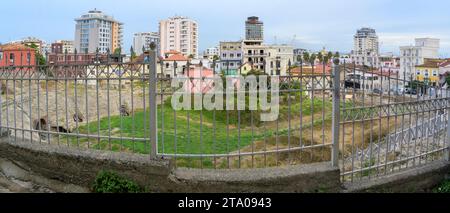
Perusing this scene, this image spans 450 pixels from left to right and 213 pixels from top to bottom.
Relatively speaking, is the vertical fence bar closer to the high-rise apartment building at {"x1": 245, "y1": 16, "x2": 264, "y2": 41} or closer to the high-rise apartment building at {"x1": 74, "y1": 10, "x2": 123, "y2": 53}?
the high-rise apartment building at {"x1": 74, "y1": 10, "x2": 123, "y2": 53}

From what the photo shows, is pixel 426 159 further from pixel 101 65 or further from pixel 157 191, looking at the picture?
pixel 101 65

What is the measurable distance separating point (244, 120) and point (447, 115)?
11199 millimetres

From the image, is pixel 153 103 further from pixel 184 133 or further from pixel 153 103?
pixel 184 133

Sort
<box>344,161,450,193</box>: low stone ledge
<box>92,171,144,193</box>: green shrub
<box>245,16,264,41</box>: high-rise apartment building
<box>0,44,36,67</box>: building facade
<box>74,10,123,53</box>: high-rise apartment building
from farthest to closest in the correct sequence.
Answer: <box>245,16,264,41</box>: high-rise apartment building
<box>74,10,123,53</box>: high-rise apartment building
<box>0,44,36,67</box>: building facade
<box>344,161,450,193</box>: low stone ledge
<box>92,171,144,193</box>: green shrub

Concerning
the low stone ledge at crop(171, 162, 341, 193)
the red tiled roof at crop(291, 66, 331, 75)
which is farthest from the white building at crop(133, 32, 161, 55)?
the red tiled roof at crop(291, 66, 331, 75)

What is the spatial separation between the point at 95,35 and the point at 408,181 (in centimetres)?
903

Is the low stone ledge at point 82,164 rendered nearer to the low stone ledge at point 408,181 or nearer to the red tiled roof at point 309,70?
the red tiled roof at point 309,70

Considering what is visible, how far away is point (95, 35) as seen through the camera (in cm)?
1140

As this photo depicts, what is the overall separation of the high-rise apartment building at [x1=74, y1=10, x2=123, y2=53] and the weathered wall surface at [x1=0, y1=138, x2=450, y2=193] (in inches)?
59.7

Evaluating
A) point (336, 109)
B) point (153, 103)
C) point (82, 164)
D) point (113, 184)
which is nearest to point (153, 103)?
point (153, 103)

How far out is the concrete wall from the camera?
4.90m

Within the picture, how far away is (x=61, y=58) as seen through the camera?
6238 mm

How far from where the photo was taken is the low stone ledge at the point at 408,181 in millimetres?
5523
